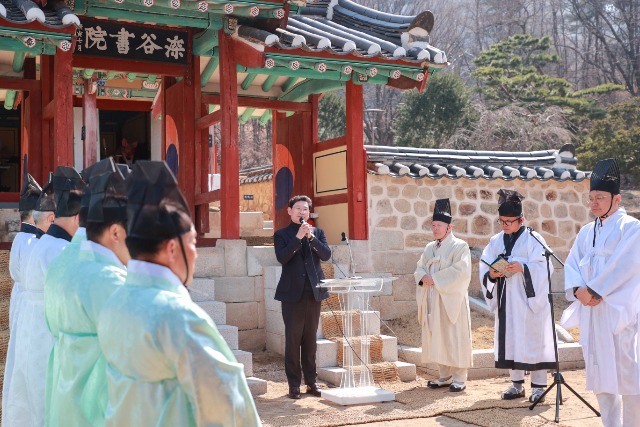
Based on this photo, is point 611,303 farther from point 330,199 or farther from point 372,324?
point 330,199

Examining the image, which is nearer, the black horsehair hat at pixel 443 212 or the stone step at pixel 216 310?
the stone step at pixel 216 310

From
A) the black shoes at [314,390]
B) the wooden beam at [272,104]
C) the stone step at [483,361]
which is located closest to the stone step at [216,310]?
the black shoes at [314,390]

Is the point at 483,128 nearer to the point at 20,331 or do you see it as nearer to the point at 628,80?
the point at 628,80

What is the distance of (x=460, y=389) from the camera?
8.42m

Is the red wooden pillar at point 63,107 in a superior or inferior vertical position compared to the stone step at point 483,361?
superior

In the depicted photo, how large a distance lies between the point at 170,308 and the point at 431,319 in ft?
21.0

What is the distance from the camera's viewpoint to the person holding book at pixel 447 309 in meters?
8.45

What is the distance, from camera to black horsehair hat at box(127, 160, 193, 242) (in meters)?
2.61

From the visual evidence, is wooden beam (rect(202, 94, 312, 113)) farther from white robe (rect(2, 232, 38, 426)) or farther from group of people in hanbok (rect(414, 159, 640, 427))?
white robe (rect(2, 232, 38, 426))

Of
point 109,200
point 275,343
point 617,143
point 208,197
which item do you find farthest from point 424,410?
point 617,143

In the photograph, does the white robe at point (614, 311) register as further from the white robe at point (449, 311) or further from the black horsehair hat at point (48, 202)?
the black horsehair hat at point (48, 202)

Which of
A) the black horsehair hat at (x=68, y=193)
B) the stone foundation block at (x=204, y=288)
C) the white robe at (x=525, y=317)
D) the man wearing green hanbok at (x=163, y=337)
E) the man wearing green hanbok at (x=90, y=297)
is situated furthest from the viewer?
the stone foundation block at (x=204, y=288)

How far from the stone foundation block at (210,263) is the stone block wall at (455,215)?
231cm

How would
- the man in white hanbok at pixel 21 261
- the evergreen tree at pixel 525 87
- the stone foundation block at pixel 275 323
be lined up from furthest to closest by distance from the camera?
the evergreen tree at pixel 525 87
the stone foundation block at pixel 275 323
the man in white hanbok at pixel 21 261
